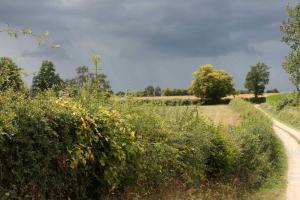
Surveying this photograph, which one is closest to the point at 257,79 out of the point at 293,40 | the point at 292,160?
the point at 293,40

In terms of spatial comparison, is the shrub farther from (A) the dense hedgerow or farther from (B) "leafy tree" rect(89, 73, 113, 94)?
(B) "leafy tree" rect(89, 73, 113, 94)

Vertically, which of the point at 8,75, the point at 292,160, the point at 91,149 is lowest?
the point at 292,160

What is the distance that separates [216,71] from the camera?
12400cm

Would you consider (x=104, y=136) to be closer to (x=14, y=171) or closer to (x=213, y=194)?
(x=14, y=171)

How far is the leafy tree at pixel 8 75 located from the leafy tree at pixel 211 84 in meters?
110

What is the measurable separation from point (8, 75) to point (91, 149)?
2.01 meters

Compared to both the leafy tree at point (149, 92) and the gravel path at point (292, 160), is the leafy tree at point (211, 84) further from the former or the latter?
the leafy tree at point (149, 92)

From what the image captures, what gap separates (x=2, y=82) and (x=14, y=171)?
5.15ft

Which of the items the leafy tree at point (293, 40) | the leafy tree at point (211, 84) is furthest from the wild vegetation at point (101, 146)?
the leafy tree at point (211, 84)

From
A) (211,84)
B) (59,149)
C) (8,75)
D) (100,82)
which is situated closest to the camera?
(59,149)

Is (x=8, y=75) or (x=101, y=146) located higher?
(x=8, y=75)

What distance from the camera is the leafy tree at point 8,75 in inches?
312

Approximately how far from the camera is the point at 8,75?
8523mm

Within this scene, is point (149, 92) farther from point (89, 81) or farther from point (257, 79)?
point (257, 79)
